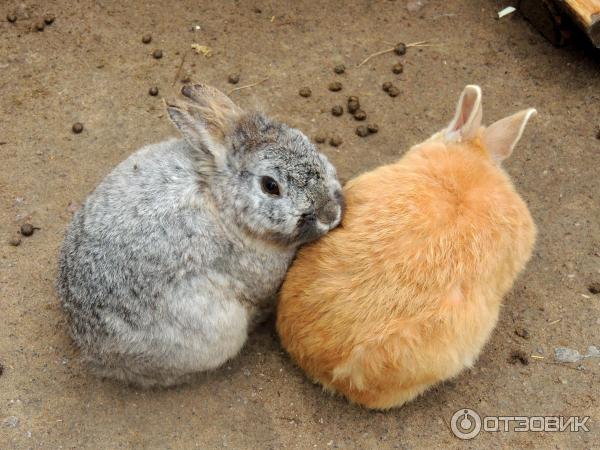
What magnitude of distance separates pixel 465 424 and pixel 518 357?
0.61 m

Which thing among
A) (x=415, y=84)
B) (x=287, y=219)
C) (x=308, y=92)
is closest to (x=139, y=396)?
(x=287, y=219)

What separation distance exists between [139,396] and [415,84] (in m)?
3.59

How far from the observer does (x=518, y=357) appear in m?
4.29

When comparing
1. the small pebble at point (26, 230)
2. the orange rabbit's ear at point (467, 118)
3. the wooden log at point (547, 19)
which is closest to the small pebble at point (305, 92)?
the orange rabbit's ear at point (467, 118)

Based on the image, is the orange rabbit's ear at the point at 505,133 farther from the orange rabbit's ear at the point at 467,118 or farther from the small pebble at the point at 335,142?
the small pebble at the point at 335,142

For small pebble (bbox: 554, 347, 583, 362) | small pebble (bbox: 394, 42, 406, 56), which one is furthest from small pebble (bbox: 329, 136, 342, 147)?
small pebble (bbox: 554, 347, 583, 362)

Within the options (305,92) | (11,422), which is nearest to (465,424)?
(11,422)

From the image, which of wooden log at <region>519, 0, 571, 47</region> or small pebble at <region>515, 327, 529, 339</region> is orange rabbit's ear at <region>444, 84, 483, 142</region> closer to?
small pebble at <region>515, 327, 529, 339</region>

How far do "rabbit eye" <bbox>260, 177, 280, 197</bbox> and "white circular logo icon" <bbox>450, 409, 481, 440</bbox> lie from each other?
179 centimetres

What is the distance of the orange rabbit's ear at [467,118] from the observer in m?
3.75

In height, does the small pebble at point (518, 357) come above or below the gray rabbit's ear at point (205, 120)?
below

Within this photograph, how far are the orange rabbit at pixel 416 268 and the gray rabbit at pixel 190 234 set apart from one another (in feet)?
0.88

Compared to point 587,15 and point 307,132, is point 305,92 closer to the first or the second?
point 307,132

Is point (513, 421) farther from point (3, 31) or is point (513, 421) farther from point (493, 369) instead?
point (3, 31)
